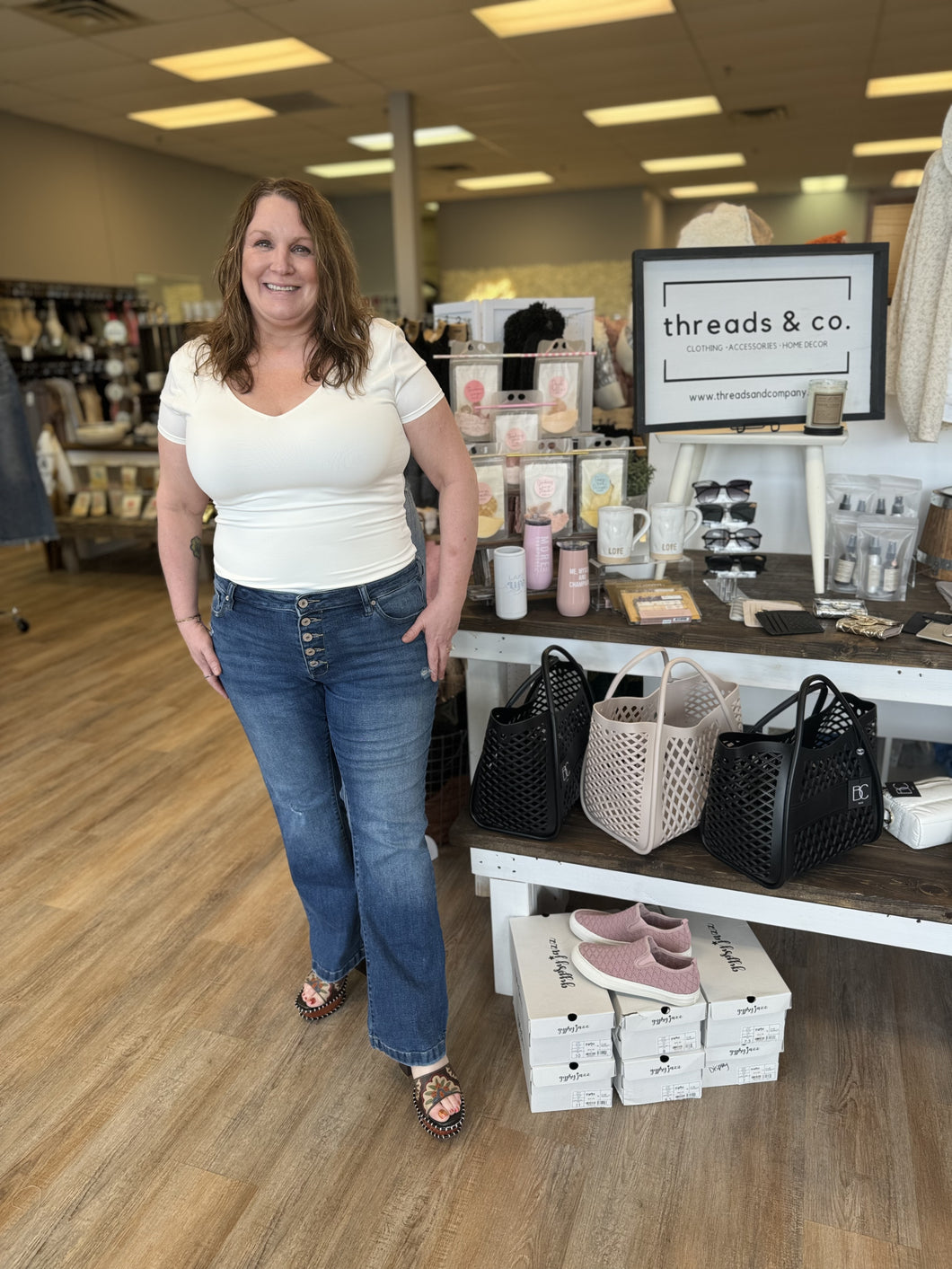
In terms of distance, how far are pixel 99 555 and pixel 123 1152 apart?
5388 mm

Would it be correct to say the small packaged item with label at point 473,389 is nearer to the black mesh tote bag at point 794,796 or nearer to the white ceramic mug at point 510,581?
the white ceramic mug at point 510,581

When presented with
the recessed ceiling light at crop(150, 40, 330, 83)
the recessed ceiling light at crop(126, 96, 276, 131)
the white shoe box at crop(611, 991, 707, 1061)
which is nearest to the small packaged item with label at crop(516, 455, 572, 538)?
the white shoe box at crop(611, 991, 707, 1061)

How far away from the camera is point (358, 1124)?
1660 mm

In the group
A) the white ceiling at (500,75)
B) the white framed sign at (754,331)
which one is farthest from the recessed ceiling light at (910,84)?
the white framed sign at (754,331)

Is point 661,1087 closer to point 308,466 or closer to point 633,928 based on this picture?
point 633,928

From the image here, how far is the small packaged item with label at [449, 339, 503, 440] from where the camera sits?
7.26 feet

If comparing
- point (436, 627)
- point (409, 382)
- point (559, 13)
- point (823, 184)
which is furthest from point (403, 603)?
point (823, 184)

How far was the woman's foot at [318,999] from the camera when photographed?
6.32ft

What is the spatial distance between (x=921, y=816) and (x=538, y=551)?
944 millimetres

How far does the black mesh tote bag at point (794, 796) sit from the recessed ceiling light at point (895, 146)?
9695mm

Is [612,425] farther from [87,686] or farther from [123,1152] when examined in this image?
[87,686]

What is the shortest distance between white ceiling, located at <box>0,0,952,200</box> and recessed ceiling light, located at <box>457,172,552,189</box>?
96cm

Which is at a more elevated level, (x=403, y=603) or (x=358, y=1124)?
(x=403, y=603)

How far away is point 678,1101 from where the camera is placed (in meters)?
1.68
